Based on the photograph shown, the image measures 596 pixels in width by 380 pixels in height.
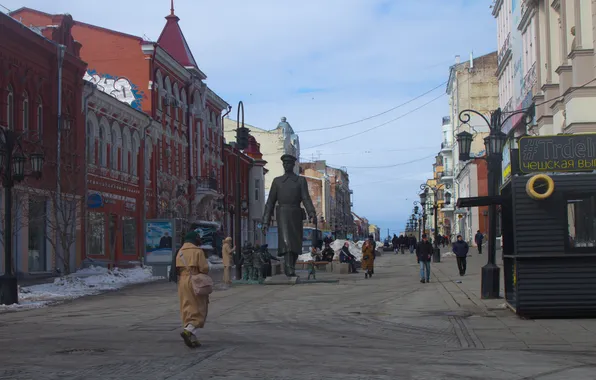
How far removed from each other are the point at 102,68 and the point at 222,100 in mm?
16800

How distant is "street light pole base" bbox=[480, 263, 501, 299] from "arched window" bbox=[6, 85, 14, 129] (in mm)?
17952

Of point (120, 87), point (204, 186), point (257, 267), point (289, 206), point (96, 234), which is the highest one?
point (120, 87)

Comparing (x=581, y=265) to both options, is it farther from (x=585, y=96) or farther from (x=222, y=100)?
(x=222, y=100)

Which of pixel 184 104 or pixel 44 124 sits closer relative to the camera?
pixel 44 124

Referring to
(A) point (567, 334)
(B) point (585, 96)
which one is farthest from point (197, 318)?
(B) point (585, 96)

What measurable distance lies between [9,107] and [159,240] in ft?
23.1

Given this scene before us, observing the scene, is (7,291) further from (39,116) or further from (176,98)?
(176,98)

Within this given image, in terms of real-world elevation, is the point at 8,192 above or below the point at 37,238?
above

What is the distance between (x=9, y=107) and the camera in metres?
28.8

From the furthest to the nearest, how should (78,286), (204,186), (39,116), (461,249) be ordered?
(204,186)
(39,116)
(461,249)
(78,286)

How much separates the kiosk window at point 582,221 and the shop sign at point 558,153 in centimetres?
58

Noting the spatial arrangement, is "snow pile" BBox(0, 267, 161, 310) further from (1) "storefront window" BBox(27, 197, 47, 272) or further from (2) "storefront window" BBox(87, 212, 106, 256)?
(2) "storefront window" BBox(87, 212, 106, 256)


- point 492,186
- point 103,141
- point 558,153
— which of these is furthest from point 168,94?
point 558,153

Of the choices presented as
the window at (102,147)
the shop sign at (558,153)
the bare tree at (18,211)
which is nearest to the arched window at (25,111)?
the bare tree at (18,211)
